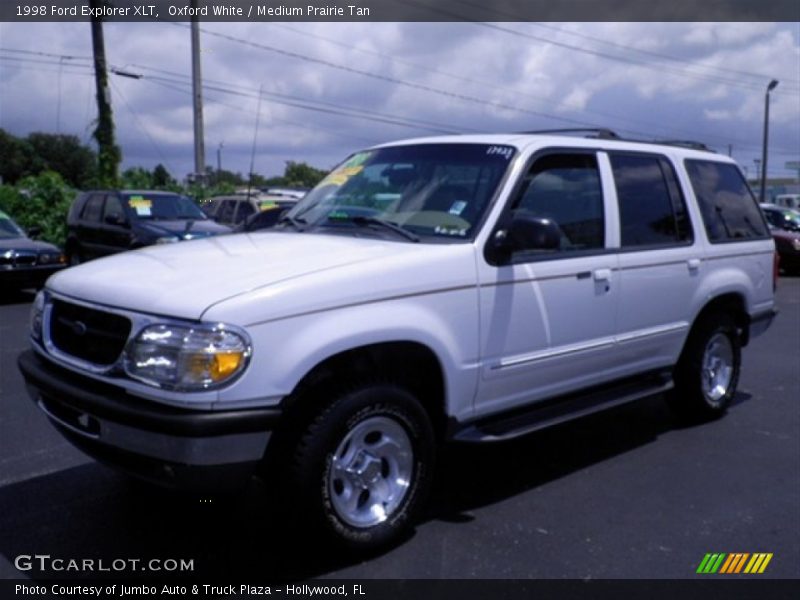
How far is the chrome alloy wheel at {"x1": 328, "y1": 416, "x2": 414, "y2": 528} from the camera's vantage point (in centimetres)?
383

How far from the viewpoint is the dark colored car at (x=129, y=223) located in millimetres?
14523

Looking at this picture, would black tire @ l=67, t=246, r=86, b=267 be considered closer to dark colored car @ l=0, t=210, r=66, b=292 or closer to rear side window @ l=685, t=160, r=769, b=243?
dark colored car @ l=0, t=210, r=66, b=292

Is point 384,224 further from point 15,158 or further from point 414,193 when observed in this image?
point 15,158

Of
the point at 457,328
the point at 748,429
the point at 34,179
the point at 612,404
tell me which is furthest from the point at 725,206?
the point at 34,179

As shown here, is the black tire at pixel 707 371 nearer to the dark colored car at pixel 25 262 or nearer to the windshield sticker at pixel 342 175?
the windshield sticker at pixel 342 175

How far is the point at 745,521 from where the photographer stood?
4.44 metres

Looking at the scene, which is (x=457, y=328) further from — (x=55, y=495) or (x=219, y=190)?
(x=219, y=190)

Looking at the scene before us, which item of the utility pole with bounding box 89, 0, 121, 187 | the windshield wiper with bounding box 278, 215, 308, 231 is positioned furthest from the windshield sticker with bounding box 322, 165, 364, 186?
the utility pole with bounding box 89, 0, 121, 187

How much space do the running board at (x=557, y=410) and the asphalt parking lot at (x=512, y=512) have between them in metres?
0.42

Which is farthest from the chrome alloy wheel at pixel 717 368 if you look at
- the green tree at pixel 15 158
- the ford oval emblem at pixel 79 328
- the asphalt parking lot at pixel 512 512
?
the green tree at pixel 15 158

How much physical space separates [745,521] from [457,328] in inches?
70.5

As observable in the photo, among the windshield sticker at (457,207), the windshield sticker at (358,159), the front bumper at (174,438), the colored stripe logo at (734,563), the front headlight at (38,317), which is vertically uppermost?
the windshield sticker at (358,159)

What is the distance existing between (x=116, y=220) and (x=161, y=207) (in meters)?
0.87

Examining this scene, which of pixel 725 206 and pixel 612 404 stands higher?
pixel 725 206
